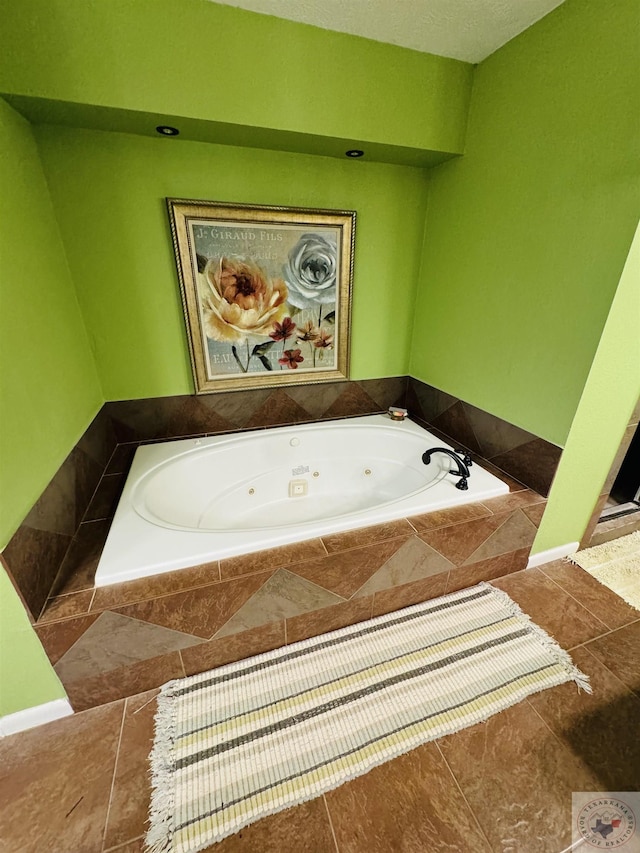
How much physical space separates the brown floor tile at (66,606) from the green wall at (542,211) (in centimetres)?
179

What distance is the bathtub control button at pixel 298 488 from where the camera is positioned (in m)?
2.06

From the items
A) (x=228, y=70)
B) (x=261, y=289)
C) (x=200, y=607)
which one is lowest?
(x=200, y=607)

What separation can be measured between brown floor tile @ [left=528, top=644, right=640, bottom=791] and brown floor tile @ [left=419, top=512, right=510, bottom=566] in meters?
0.51

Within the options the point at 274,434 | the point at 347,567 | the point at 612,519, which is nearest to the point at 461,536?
the point at 347,567

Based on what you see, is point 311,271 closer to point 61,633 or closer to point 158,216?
point 158,216

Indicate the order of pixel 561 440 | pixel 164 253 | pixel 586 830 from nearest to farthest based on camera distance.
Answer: pixel 586 830, pixel 561 440, pixel 164 253

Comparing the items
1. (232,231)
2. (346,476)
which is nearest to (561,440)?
(346,476)

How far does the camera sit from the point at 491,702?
1190 millimetres

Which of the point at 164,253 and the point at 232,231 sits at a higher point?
the point at 232,231

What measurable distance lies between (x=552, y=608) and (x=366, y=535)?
100 cm

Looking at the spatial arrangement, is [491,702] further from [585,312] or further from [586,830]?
[585,312]

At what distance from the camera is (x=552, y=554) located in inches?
69.6

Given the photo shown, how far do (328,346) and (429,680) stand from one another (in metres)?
1.64

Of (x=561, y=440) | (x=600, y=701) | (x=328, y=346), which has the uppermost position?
(x=328, y=346)
